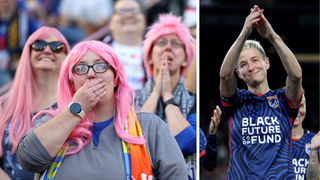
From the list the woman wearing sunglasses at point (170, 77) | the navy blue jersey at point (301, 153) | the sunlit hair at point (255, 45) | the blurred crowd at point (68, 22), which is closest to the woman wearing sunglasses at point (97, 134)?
the woman wearing sunglasses at point (170, 77)

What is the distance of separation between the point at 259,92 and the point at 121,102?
875mm

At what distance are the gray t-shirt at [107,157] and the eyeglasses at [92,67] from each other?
1.04 feet

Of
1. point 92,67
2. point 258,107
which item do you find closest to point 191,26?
point 258,107

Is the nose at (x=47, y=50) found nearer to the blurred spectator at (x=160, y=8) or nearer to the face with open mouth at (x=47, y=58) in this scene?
the face with open mouth at (x=47, y=58)

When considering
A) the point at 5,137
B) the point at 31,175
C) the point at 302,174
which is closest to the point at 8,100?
the point at 5,137

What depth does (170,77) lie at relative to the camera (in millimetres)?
2465

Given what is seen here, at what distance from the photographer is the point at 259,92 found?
7.04ft

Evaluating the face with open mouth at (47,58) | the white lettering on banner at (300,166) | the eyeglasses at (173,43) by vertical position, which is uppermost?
the eyeglasses at (173,43)

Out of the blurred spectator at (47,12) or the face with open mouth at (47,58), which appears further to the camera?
the blurred spectator at (47,12)

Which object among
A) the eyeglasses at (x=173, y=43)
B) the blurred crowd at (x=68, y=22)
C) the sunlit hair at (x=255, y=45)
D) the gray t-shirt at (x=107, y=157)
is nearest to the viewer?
the gray t-shirt at (x=107, y=157)

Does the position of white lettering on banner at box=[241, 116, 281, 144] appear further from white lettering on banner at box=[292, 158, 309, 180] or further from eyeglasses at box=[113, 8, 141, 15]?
eyeglasses at box=[113, 8, 141, 15]

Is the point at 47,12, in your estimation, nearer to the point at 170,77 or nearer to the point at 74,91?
the point at 74,91

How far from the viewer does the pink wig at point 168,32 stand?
2.48 m

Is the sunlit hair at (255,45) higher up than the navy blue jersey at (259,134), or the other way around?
the sunlit hair at (255,45)
